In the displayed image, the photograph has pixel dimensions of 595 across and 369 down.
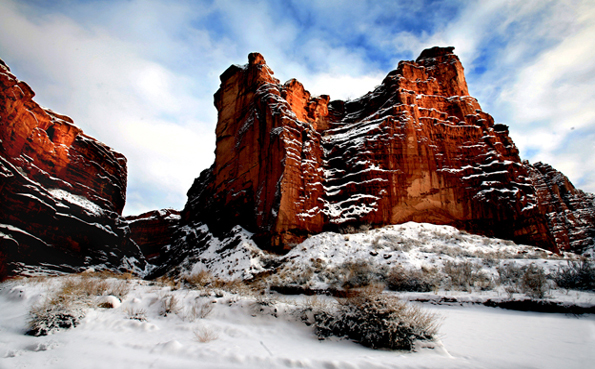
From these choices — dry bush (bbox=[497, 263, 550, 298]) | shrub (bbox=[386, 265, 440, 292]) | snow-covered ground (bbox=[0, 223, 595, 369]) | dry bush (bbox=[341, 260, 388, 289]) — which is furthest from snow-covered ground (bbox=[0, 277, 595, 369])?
dry bush (bbox=[341, 260, 388, 289])

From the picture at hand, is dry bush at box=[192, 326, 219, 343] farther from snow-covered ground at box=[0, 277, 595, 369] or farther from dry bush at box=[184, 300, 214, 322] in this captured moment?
dry bush at box=[184, 300, 214, 322]

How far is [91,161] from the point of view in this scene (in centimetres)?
4088

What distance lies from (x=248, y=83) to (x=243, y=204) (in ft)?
50.7

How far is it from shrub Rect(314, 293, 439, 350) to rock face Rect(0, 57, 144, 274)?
32.9 metres

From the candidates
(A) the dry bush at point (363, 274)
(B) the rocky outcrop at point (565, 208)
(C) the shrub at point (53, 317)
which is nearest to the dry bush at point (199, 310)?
(C) the shrub at point (53, 317)

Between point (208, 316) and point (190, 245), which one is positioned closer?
point (208, 316)

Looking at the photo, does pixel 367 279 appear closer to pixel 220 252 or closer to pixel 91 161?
pixel 220 252

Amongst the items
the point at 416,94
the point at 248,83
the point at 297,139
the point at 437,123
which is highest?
the point at 248,83

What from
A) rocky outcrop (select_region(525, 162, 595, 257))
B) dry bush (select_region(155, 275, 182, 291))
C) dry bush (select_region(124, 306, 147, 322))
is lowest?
dry bush (select_region(124, 306, 147, 322))

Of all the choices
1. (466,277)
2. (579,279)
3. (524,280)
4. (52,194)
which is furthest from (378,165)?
(52,194)

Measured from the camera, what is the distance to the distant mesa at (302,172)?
2364cm

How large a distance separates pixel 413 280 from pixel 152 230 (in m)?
53.2

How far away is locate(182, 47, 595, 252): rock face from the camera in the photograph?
2314 centimetres

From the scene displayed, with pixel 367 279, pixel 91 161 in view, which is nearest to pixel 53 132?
pixel 91 161
